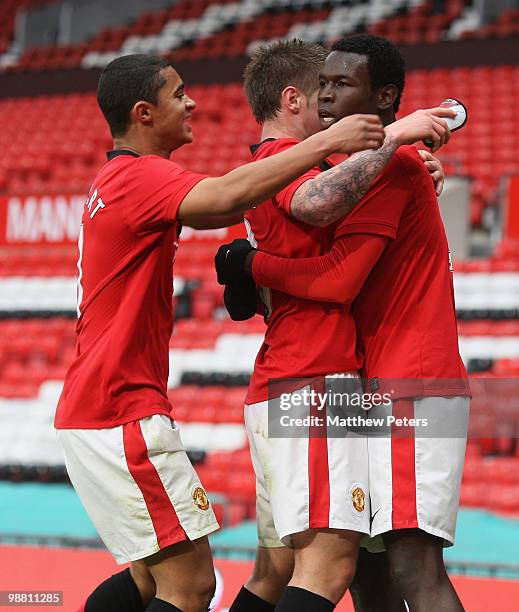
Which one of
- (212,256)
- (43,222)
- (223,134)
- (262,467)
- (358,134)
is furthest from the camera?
(223,134)

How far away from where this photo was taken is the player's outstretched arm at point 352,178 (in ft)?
8.64

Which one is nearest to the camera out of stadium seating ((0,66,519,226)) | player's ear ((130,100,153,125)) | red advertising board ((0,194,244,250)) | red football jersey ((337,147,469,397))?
red football jersey ((337,147,469,397))

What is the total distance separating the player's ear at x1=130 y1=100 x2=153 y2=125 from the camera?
295 cm

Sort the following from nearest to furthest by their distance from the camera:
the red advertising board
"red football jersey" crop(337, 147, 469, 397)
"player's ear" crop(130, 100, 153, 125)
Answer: "red football jersey" crop(337, 147, 469, 397)
"player's ear" crop(130, 100, 153, 125)
the red advertising board

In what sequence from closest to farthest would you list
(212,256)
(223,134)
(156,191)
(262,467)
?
(156,191) → (262,467) → (212,256) → (223,134)

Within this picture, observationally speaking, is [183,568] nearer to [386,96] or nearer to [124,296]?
[124,296]

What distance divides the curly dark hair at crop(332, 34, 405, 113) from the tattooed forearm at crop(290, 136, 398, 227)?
0.25m

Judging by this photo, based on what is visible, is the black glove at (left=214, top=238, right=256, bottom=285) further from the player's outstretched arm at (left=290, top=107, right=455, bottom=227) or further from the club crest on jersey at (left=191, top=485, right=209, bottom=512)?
the club crest on jersey at (left=191, top=485, right=209, bottom=512)

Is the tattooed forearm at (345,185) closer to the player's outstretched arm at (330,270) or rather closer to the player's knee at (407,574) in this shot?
the player's outstretched arm at (330,270)

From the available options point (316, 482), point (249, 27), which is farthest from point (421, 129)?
point (249, 27)

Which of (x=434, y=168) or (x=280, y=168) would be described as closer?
(x=280, y=168)

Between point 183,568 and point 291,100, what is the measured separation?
137 centimetres

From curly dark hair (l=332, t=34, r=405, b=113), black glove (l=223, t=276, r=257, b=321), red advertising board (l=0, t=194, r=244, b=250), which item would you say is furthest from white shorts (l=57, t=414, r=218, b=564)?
red advertising board (l=0, t=194, r=244, b=250)

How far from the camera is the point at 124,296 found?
2.84 m
